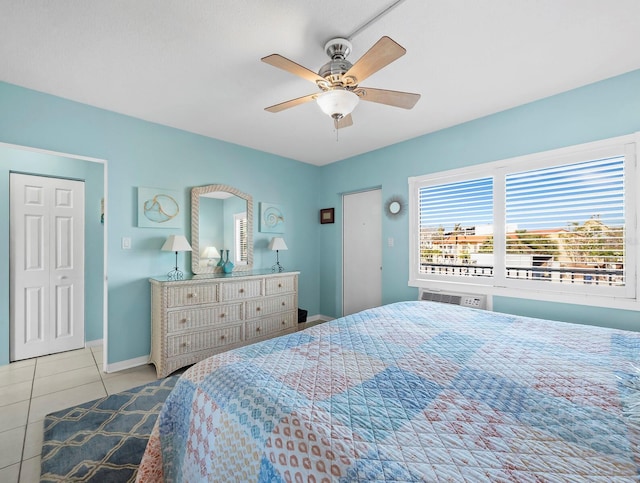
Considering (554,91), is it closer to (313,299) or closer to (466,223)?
(466,223)

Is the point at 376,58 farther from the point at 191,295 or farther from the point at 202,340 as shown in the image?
the point at 202,340

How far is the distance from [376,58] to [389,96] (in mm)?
394

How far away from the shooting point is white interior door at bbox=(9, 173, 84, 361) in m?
3.08

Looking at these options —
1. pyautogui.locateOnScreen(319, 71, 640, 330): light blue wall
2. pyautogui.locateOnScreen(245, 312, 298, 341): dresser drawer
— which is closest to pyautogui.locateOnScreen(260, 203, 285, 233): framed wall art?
pyautogui.locateOnScreen(319, 71, 640, 330): light blue wall

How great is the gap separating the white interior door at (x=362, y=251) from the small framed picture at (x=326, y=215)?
223mm

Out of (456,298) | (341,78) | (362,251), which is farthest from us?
(362,251)

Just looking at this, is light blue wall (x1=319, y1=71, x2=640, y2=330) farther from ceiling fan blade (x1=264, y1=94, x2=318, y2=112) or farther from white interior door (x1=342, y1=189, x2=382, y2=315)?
ceiling fan blade (x1=264, y1=94, x2=318, y2=112)

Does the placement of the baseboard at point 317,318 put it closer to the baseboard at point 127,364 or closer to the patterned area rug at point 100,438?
the baseboard at point 127,364

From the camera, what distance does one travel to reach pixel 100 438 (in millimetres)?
1838

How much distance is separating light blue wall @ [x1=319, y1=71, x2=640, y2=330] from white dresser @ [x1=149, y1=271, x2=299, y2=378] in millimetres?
1299

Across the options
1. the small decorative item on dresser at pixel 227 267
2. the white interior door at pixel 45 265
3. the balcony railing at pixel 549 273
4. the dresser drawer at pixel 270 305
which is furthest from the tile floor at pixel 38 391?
the balcony railing at pixel 549 273

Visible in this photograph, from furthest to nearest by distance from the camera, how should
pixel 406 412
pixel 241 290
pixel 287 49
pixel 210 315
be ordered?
pixel 241 290
pixel 210 315
pixel 287 49
pixel 406 412

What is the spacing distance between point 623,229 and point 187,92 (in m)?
3.62

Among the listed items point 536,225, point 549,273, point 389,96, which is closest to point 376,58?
point 389,96
